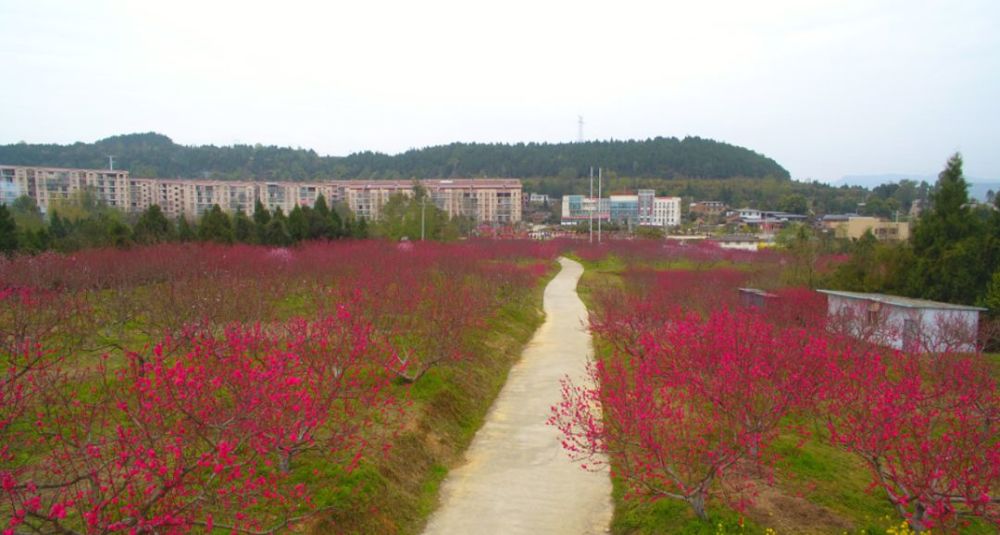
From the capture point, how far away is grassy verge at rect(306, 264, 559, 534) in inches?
267

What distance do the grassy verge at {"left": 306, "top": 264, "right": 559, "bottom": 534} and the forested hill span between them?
363 ft

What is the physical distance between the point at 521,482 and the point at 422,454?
1445 mm

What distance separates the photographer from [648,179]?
407 feet

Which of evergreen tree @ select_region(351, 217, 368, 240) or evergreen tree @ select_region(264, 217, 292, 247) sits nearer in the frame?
evergreen tree @ select_region(264, 217, 292, 247)

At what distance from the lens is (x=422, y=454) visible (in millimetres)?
8719

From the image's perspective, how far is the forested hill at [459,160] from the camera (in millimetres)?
123812

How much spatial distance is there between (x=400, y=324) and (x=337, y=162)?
435 ft

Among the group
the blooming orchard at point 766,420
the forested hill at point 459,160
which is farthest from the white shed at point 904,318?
the forested hill at point 459,160

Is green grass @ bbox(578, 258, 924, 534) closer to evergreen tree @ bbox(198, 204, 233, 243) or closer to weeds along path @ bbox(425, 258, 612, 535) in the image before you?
weeds along path @ bbox(425, 258, 612, 535)

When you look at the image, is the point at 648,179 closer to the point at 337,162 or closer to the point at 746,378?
the point at 337,162

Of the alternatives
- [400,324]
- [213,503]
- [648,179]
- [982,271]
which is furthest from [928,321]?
[648,179]

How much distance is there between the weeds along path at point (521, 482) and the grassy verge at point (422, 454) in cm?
22

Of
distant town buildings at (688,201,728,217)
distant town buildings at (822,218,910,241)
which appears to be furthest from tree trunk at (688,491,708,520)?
distant town buildings at (688,201,728,217)

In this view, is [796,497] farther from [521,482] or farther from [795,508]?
[521,482]
